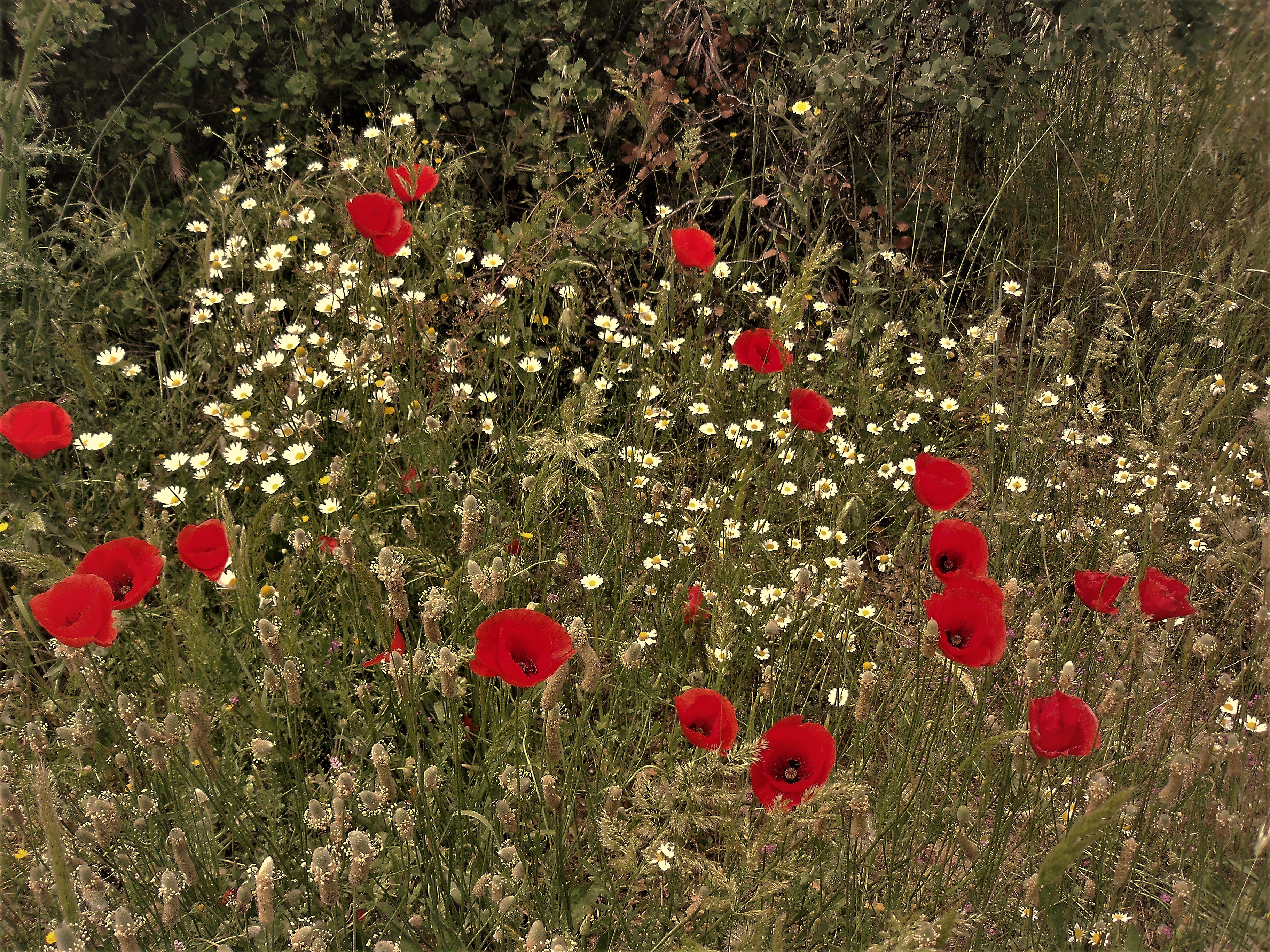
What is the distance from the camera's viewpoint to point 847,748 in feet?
6.91

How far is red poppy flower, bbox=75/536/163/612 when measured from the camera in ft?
4.95

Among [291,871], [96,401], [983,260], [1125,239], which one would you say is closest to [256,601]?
[291,871]

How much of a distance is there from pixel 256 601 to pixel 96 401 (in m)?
0.93

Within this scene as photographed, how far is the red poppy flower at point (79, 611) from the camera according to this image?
133 centimetres

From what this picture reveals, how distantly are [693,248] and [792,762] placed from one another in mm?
1376

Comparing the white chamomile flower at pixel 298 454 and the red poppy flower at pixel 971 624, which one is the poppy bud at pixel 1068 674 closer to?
the red poppy flower at pixel 971 624

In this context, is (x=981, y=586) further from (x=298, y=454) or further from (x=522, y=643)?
(x=298, y=454)

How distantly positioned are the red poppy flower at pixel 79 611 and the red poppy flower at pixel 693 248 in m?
1.50

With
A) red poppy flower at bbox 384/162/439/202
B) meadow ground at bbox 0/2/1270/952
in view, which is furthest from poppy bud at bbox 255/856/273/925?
red poppy flower at bbox 384/162/439/202

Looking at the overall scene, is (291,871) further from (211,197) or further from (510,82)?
(510,82)

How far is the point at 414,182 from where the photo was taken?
90.2 inches

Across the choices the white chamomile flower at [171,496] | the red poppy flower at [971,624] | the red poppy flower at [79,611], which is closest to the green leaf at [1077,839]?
the red poppy flower at [971,624]

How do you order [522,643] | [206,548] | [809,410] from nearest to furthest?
1. [522,643]
2. [206,548]
3. [809,410]

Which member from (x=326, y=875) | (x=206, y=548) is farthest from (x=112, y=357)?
(x=326, y=875)
